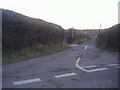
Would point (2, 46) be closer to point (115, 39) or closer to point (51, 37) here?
point (51, 37)

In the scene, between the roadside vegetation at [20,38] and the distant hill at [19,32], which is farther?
the distant hill at [19,32]

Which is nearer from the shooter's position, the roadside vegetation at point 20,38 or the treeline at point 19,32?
the roadside vegetation at point 20,38

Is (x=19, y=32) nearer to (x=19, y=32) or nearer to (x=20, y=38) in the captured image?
(x=19, y=32)

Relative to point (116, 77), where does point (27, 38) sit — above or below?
above

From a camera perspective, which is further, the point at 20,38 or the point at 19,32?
the point at 19,32

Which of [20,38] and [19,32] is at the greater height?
[19,32]

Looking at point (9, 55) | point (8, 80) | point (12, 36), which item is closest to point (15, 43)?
point (12, 36)

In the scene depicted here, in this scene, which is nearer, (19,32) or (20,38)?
(20,38)

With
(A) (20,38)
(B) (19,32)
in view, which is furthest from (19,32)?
(A) (20,38)

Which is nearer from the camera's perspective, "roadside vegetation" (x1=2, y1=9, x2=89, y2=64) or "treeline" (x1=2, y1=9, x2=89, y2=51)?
"roadside vegetation" (x1=2, y1=9, x2=89, y2=64)

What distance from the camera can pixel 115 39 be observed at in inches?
748

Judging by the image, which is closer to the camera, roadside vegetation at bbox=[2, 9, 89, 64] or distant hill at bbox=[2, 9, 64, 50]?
roadside vegetation at bbox=[2, 9, 89, 64]

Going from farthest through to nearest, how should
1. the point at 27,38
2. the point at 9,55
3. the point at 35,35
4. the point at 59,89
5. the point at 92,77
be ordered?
1. the point at 35,35
2. the point at 27,38
3. the point at 9,55
4. the point at 92,77
5. the point at 59,89

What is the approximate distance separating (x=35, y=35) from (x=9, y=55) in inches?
172
